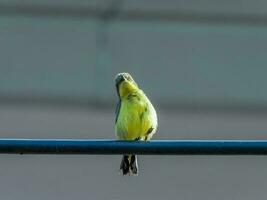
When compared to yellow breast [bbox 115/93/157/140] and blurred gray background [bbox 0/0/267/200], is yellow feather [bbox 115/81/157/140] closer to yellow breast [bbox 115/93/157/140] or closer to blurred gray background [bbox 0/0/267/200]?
yellow breast [bbox 115/93/157/140]

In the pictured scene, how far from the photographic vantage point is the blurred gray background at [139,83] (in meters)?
6.81

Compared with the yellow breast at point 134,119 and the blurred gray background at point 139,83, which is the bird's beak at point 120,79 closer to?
the yellow breast at point 134,119

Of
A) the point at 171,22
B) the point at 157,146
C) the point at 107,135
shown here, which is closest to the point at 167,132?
the point at 107,135

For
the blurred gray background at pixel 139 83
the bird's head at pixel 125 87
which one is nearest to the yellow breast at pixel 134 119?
the bird's head at pixel 125 87

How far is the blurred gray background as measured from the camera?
681 centimetres

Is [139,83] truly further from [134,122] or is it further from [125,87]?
[134,122]

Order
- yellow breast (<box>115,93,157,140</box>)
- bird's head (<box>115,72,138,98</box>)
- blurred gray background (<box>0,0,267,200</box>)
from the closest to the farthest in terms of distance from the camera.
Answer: yellow breast (<box>115,93,157,140</box>)
bird's head (<box>115,72,138,98</box>)
blurred gray background (<box>0,0,267,200</box>)

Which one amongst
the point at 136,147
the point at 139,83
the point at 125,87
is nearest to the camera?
the point at 136,147

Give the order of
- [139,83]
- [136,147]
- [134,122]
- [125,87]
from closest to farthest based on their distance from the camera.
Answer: [136,147], [134,122], [125,87], [139,83]

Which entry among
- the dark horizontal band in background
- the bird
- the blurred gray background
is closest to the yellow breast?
the bird

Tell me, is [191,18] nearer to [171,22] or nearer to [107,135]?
[171,22]

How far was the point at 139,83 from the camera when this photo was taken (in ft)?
23.9

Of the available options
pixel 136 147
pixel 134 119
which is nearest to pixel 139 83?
pixel 134 119

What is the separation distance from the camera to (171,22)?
24.5 ft
